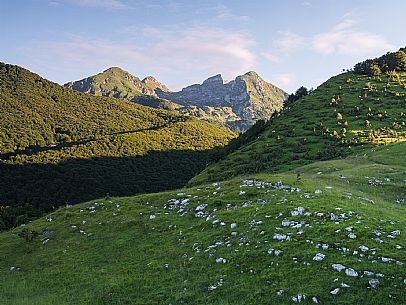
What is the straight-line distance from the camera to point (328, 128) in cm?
8888

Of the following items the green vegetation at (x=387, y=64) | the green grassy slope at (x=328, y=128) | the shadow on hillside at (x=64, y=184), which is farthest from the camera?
the shadow on hillside at (x=64, y=184)

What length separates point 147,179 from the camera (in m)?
196

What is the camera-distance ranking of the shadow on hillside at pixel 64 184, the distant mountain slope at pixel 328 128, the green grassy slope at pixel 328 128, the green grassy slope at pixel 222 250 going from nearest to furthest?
the green grassy slope at pixel 222 250
the green grassy slope at pixel 328 128
the distant mountain slope at pixel 328 128
the shadow on hillside at pixel 64 184

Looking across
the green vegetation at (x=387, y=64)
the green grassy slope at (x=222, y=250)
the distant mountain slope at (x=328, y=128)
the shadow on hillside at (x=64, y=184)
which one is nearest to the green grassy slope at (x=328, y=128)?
the distant mountain slope at (x=328, y=128)

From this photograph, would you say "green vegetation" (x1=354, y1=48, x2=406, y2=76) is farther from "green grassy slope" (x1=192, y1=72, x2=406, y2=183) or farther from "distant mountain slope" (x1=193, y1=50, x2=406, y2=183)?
"green grassy slope" (x1=192, y1=72, x2=406, y2=183)

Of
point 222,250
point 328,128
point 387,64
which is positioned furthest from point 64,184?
point 222,250

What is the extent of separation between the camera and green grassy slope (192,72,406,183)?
7356cm

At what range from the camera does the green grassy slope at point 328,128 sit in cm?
7356

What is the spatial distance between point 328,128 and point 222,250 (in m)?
76.3

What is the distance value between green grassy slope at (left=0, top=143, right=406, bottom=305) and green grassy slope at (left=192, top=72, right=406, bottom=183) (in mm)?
38989

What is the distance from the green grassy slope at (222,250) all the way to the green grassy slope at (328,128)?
39.0 meters

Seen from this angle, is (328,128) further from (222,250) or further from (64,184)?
(64,184)

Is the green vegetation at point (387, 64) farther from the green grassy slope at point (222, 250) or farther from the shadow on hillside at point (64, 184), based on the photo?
the green grassy slope at point (222, 250)

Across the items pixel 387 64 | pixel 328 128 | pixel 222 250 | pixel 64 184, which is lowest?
pixel 64 184
